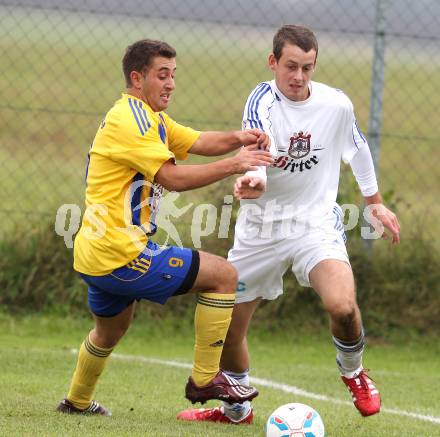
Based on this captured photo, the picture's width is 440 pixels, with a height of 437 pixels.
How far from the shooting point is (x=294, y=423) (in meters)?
5.80

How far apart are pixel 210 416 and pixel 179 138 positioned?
5.82 feet

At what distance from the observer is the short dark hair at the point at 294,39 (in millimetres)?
6523

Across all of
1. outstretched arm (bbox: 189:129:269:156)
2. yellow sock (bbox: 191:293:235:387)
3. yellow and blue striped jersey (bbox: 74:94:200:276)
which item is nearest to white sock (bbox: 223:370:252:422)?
yellow sock (bbox: 191:293:235:387)

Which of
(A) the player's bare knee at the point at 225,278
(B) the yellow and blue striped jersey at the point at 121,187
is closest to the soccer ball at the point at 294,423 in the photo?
(A) the player's bare knee at the point at 225,278

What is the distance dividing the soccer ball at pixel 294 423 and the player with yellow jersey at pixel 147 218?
1.66ft

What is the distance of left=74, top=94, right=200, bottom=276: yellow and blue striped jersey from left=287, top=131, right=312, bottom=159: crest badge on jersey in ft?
2.78

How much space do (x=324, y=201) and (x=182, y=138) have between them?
97cm

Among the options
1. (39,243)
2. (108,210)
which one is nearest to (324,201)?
(108,210)

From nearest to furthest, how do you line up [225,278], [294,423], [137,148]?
[294,423]
[137,148]
[225,278]

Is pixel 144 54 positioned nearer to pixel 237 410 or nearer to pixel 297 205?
pixel 297 205

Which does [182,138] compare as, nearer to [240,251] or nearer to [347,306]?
[240,251]

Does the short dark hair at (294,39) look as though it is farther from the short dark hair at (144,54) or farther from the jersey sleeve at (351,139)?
the short dark hair at (144,54)

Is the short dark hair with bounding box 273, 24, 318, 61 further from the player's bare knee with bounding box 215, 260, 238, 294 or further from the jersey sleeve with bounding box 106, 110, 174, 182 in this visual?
the player's bare knee with bounding box 215, 260, 238, 294

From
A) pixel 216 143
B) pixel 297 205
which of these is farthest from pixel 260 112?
pixel 297 205
